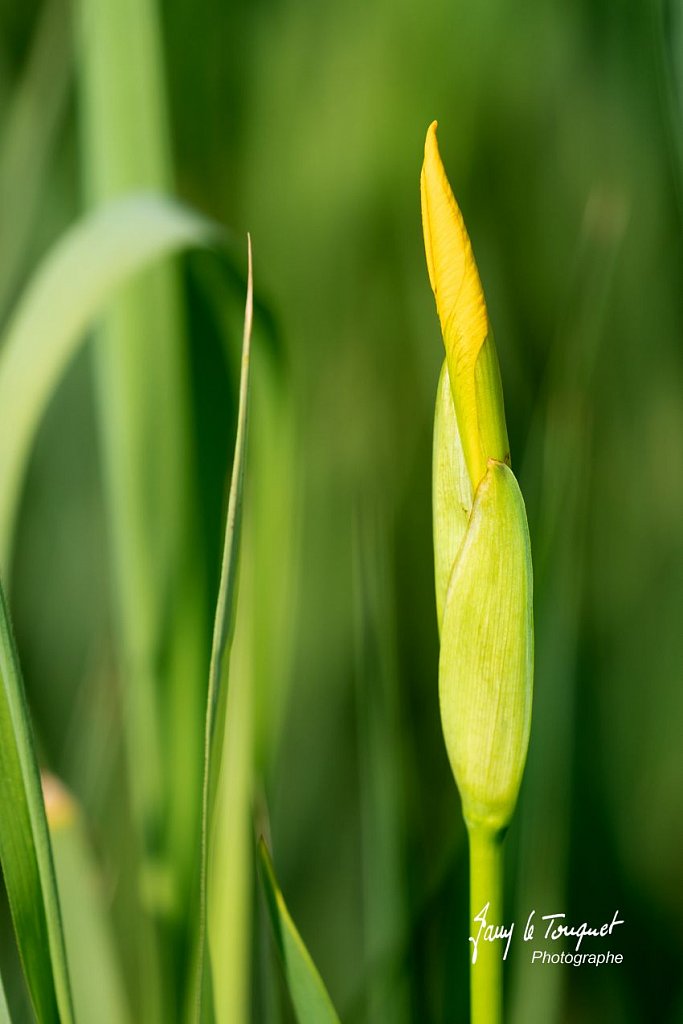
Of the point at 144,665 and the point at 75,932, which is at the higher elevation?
the point at 144,665

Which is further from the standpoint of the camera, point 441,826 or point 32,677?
point 32,677

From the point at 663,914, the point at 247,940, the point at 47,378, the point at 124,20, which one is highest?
the point at 124,20

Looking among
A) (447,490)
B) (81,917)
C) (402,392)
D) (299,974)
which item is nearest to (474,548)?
(447,490)

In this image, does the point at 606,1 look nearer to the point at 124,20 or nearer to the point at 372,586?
the point at 124,20

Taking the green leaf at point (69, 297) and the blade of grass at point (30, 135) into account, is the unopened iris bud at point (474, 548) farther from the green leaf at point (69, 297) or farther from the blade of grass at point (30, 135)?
the blade of grass at point (30, 135)

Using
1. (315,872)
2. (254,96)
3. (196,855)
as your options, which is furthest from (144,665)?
(254,96)

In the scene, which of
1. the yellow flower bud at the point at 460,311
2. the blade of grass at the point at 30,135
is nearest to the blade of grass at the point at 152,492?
the blade of grass at the point at 30,135

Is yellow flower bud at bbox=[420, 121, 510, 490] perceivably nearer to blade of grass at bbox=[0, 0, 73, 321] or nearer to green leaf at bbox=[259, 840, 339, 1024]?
green leaf at bbox=[259, 840, 339, 1024]

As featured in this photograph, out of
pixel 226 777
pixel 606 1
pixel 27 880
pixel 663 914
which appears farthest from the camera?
pixel 606 1
